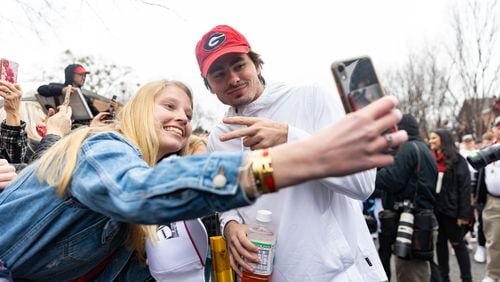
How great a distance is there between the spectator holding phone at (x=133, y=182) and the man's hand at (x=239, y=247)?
1.30 feet

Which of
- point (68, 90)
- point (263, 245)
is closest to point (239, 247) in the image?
point (263, 245)

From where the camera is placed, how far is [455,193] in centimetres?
475

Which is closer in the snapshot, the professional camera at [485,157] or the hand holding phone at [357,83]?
the hand holding phone at [357,83]

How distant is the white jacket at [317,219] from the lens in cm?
161

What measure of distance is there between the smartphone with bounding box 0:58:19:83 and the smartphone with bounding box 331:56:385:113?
239 centimetres

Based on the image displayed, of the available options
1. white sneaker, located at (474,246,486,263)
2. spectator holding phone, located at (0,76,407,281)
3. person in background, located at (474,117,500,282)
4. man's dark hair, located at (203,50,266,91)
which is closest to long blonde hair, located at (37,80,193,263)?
spectator holding phone, located at (0,76,407,281)

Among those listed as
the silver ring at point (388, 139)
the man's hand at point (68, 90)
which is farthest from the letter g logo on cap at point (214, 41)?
the man's hand at point (68, 90)

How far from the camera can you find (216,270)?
1.83 metres

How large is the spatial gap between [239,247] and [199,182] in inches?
34.6

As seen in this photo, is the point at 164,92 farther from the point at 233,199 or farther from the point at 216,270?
the point at 233,199

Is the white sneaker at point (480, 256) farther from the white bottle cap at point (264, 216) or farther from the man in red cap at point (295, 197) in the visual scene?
the white bottle cap at point (264, 216)

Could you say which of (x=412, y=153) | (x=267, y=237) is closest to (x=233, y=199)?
(x=267, y=237)

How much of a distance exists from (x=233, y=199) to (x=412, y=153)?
3440mm

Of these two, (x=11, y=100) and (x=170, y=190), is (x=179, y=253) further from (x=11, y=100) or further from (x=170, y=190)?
(x=11, y=100)
